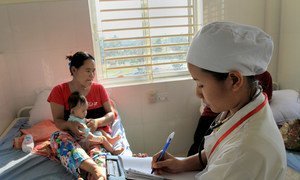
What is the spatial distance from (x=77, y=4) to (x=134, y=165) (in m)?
1.64

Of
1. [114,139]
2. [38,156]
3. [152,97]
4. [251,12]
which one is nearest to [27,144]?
[38,156]

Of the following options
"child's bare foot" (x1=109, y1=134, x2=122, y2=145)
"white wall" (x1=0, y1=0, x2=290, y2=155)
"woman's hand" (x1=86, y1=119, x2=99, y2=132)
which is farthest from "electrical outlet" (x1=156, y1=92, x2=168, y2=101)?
"woman's hand" (x1=86, y1=119, x2=99, y2=132)

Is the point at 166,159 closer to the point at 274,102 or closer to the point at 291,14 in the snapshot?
the point at 274,102

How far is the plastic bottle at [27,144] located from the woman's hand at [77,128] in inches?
12.6

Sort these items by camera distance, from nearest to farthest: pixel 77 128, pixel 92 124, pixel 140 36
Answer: pixel 77 128 < pixel 92 124 < pixel 140 36

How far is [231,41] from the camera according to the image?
2.58 ft

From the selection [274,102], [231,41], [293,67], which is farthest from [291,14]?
[231,41]

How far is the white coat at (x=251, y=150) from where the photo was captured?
0.71m

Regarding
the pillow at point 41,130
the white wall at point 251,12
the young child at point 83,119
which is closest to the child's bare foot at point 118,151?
the young child at point 83,119

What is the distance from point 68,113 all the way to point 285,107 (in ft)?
5.66

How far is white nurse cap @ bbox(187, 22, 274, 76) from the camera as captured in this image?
786mm

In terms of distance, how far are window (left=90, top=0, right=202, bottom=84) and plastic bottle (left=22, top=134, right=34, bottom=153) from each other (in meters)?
0.89

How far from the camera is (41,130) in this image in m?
2.05

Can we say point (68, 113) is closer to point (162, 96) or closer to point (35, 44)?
point (35, 44)
